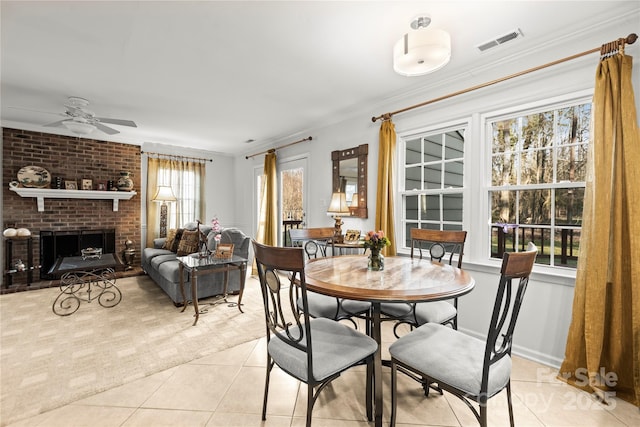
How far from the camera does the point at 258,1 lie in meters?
1.82

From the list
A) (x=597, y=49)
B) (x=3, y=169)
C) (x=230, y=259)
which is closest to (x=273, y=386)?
(x=230, y=259)

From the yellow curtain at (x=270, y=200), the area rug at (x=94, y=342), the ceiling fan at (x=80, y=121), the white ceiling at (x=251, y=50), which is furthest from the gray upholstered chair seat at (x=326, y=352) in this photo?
the yellow curtain at (x=270, y=200)

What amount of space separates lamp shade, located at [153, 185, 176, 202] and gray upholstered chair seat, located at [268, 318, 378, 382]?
4507 mm

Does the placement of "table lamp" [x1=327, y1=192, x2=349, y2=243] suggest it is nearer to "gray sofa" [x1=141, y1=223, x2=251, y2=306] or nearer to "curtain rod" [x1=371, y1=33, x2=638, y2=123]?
"curtain rod" [x1=371, y1=33, x2=638, y2=123]

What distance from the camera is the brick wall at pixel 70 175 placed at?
437cm

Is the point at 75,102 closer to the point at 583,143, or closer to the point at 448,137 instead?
the point at 448,137

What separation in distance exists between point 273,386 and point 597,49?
10.9 ft

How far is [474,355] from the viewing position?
1.44 meters

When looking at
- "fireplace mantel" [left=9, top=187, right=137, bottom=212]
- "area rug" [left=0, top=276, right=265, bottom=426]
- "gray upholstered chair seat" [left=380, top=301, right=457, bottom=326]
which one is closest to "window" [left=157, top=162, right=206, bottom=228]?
"fireplace mantel" [left=9, top=187, right=137, bottom=212]

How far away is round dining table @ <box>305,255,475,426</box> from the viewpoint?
142cm

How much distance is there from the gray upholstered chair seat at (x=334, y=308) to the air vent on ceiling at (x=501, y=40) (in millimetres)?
2269

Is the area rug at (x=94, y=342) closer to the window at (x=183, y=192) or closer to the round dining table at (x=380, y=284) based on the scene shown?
the round dining table at (x=380, y=284)

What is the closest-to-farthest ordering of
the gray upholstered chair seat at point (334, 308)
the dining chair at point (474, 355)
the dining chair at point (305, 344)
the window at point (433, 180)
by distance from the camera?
1. the dining chair at point (474, 355)
2. the dining chair at point (305, 344)
3. the gray upholstered chair seat at point (334, 308)
4. the window at point (433, 180)

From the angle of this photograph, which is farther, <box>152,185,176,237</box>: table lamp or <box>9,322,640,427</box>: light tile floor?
<box>152,185,176,237</box>: table lamp
